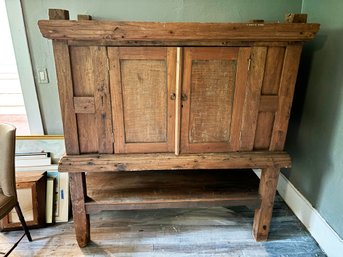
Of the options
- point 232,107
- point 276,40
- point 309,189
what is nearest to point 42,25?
point 232,107

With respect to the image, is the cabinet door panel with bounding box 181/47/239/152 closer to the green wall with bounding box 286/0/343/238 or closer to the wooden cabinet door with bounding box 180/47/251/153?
the wooden cabinet door with bounding box 180/47/251/153

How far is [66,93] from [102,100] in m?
0.19

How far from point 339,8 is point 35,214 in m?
2.41

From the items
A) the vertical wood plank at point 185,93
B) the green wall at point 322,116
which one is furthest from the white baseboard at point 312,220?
the vertical wood plank at point 185,93

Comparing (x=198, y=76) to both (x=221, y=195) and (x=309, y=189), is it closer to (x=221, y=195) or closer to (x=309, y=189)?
(x=221, y=195)

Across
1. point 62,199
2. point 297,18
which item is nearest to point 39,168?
point 62,199

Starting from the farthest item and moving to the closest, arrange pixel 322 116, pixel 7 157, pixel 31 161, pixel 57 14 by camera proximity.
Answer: pixel 31 161, pixel 322 116, pixel 7 157, pixel 57 14

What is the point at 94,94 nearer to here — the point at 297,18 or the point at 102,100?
the point at 102,100

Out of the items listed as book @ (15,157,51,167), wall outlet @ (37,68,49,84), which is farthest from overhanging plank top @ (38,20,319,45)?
book @ (15,157,51,167)

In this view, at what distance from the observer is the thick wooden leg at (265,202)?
4.84 feet

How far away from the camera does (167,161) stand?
1.35 meters

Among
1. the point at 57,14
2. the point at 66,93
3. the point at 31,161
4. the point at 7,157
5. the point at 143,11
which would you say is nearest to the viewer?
the point at 57,14

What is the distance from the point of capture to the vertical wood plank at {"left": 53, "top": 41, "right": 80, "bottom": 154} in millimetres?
1170

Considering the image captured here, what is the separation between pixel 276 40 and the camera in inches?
47.9
